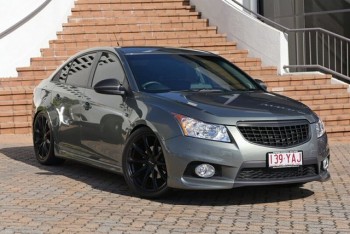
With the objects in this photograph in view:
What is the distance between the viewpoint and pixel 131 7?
18703 millimetres

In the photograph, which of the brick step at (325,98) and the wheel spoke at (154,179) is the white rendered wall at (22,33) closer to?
the brick step at (325,98)

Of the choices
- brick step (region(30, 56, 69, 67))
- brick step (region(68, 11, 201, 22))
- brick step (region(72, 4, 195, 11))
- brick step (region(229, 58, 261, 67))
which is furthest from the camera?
brick step (region(72, 4, 195, 11))

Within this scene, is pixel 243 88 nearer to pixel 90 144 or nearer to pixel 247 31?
pixel 90 144

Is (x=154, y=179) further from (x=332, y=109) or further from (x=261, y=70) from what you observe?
(x=261, y=70)

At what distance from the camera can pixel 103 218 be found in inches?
276

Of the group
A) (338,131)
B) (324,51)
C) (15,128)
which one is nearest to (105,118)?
(15,128)

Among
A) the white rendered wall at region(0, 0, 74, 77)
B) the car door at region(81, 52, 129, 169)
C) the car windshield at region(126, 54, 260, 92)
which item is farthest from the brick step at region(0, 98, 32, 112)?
the car windshield at region(126, 54, 260, 92)

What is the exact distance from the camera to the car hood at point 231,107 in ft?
24.6

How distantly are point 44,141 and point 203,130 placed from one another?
3.28 metres

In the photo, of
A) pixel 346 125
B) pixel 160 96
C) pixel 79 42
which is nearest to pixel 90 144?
pixel 160 96

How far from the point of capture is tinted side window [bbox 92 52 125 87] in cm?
866

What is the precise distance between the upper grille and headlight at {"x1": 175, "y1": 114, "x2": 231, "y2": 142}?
0.18 metres

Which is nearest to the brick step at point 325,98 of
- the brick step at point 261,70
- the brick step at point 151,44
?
the brick step at point 261,70

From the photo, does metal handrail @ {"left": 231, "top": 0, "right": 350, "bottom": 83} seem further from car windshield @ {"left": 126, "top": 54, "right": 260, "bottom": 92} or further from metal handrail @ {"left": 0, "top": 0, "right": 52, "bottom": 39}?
car windshield @ {"left": 126, "top": 54, "right": 260, "bottom": 92}
